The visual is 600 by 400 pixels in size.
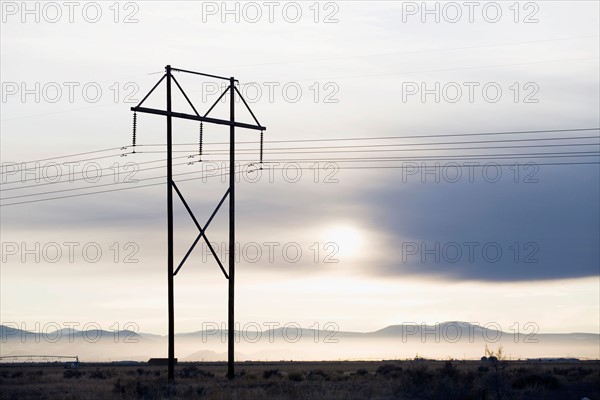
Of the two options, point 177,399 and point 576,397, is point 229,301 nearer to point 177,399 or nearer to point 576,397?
point 177,399

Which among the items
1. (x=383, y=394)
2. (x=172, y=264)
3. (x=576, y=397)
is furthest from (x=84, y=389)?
(x=576, y=397)

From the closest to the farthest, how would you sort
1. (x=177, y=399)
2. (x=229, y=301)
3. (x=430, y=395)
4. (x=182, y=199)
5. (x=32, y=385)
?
(x=177, y=399), (x=430, y=395), (x=182, y=199), (x=229, y=301), (x=32, y=385)

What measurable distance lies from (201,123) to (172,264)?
26.0 feet

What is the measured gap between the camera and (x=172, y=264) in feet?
186

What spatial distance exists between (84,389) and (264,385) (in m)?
9.87

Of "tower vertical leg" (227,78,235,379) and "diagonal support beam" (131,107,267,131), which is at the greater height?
"diagonal support beam" (131,107,267,131)

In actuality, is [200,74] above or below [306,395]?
above

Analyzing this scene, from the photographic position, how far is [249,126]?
200 ft

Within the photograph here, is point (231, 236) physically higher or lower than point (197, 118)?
lower

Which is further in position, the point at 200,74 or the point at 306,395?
the point at 200,74

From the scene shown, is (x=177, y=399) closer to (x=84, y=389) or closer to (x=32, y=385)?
(x=84, y=389)

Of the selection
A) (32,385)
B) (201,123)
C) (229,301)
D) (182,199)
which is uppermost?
(201,123)

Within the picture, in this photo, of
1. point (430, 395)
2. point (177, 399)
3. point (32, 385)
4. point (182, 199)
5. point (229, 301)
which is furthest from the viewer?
point (32, 385)

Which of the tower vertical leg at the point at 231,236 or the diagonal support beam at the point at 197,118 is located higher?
the diagonal support beam at the point at 197,118
